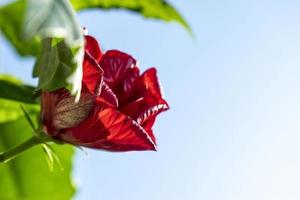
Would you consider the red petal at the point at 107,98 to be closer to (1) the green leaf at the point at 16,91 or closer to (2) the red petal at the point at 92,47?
(2) the red petal at the point at 92,47

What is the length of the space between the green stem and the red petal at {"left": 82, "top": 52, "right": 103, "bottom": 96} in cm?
8

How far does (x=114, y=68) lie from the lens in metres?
Result: 0.59

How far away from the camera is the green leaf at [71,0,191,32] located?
87 cm

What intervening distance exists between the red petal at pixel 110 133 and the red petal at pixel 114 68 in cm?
5

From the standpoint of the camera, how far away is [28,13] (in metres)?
0.32

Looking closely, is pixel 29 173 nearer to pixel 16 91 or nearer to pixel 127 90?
pixel 16 91

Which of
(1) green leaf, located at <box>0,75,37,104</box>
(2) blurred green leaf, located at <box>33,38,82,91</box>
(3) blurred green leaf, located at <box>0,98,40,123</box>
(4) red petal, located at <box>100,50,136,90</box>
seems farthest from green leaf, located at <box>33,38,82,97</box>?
(3) blurred green leaf, located at <box>0,98,40,123</box>

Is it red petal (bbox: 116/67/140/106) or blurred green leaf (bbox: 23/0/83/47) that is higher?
blurred green leaf (bbox: 23/0/83/47)

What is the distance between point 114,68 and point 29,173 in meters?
0.41

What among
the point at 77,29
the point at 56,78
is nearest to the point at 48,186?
the point at 56,78

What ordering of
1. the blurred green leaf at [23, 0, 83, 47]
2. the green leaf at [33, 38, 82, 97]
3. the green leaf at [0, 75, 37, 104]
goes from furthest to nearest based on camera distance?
the green leaf at [0, 75, 37, 104]
the green leaf at [33, 38, 82, 97]
the blurred green leaf at [23, 0, 83, 47]

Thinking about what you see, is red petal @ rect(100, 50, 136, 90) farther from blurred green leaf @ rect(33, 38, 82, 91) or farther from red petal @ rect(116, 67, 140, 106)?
blurred green leaf @ rect(33, 38, 82, 91)

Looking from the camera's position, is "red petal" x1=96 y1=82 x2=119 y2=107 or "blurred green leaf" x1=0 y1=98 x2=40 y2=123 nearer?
"red petal" x1=96 y1=82 x2=119 y2=107

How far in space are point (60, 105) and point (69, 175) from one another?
424 mm
